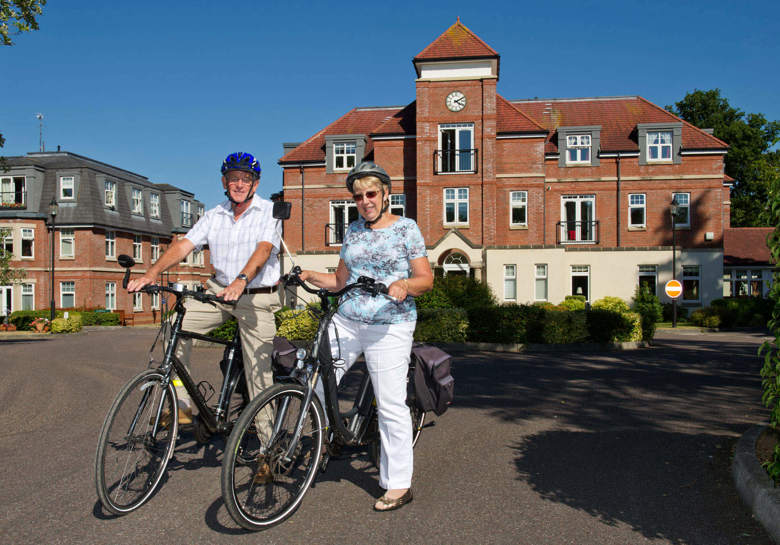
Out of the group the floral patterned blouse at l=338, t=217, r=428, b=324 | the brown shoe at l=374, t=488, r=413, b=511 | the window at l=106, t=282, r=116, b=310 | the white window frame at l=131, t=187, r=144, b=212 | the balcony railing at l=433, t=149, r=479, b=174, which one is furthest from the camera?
the white window frame at l=131, t=187, r=144, b=212

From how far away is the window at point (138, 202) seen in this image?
4825cm

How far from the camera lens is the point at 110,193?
45062 millimetres

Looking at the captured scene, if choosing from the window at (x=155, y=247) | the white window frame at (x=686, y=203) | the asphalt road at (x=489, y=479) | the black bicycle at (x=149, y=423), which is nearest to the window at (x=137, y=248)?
the window at (x=155, y=247)

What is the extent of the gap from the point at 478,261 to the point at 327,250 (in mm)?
8243

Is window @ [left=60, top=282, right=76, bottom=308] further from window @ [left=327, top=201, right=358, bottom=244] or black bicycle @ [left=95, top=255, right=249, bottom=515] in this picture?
black bicycle @ [left=95, top=255, right=249, bottom=515]

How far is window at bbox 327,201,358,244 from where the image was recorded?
1314 inches

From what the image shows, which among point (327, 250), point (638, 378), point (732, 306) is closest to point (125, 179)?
point (327, 250)

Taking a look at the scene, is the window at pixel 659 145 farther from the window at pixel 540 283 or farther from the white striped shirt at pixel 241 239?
the white striped shirt at pixel 241 239

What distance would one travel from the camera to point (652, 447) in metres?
5.64

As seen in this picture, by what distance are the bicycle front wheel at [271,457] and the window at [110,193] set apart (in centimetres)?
4515

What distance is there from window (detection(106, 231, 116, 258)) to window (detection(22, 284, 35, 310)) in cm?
504

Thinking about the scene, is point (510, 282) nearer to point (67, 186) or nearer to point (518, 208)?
point (518, 208)

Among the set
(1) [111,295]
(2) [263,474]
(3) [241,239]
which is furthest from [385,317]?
(1) [111,295]

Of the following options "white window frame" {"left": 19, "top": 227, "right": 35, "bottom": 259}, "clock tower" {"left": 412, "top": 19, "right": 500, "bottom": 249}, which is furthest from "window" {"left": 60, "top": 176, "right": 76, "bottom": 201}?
"clock tower" {"left": 412, "top": 19, "right": 500, "bottom": 249}
